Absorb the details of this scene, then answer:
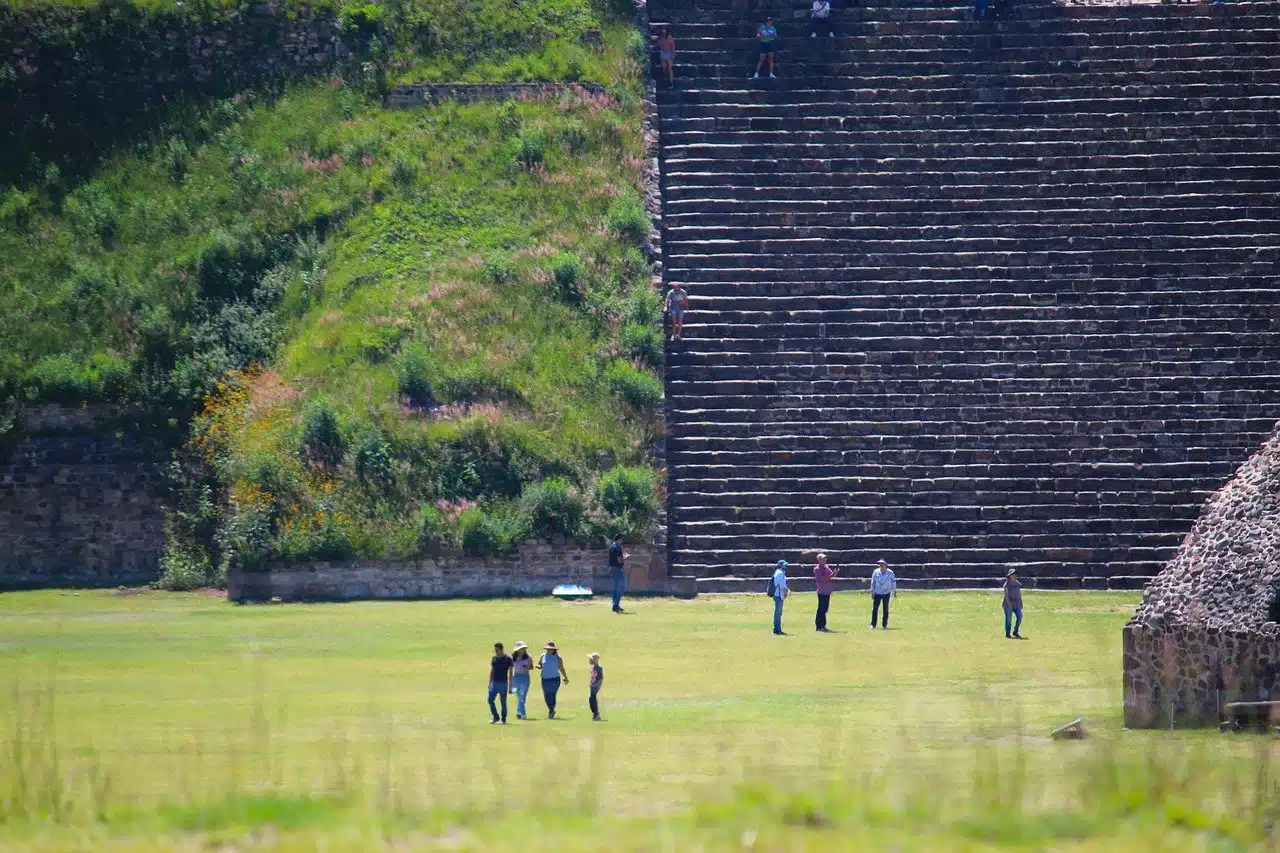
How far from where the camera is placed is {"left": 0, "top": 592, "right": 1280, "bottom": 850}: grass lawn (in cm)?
1210

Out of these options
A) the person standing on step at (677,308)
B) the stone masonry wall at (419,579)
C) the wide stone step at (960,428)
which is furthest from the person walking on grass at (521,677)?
the person standing on step at (677,308)

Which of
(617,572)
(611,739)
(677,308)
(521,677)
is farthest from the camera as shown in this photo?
(677,308)

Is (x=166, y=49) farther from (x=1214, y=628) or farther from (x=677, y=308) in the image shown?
(x=1214, y=628)

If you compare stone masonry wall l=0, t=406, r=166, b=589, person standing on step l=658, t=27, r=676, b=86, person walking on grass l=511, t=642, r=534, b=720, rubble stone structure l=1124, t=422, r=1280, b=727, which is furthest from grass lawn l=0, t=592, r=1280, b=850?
person standing on step l=658, t=27, r=676, b=86

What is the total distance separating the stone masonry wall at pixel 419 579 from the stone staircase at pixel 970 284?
1.17 m

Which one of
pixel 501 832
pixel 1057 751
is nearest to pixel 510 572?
pixel 1057 751

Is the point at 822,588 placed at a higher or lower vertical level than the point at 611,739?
higher

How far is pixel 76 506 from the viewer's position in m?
35.4

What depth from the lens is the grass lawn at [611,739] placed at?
12.1 metres

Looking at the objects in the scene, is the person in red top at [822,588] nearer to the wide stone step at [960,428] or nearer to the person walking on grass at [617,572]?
the person walking on grass at [617,572]

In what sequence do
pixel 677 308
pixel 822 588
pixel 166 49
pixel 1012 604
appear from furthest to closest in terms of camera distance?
1. pixel 166 49
2. pixel 677 308
3. pixel 822 588
4. pixel 1012 604

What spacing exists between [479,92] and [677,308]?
1060 cm

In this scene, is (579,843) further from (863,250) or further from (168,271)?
(168,271)

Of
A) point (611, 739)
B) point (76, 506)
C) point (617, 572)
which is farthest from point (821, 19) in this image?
point (611, 739)
